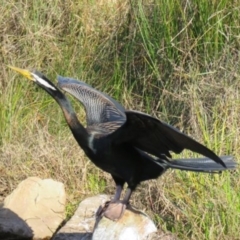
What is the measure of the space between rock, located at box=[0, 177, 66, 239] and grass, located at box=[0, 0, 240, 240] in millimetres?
132

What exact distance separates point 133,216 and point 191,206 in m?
0.72

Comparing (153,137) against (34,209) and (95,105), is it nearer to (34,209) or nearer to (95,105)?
(95,105)

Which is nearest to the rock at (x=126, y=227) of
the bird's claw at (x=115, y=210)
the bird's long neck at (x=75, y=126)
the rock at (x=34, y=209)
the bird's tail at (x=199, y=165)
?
the bird's claw at (x=115, y=210)

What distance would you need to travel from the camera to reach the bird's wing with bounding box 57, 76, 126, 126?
5016mm

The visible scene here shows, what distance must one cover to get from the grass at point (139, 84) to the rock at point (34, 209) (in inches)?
5.2

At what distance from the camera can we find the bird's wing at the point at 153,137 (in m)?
4.04

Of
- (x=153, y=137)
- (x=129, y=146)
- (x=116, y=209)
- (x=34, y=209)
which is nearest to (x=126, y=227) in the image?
(x=116, y=209)

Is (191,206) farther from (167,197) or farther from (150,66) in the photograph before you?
(150,66)

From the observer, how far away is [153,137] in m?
4.31

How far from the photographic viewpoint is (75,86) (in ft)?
17.4

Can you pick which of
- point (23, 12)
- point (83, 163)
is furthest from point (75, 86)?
point (23, 12)

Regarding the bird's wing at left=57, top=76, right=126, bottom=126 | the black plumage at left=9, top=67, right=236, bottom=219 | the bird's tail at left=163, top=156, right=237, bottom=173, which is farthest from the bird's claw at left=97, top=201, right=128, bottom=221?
the bird's wing at left=57, top=76, right=126, bottom=126

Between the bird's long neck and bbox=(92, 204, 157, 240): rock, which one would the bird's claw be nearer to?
bbox=(92, 204, 157, 240): rock

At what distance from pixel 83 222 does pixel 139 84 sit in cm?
187
